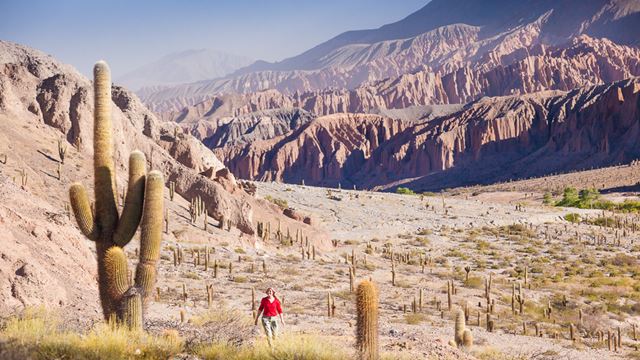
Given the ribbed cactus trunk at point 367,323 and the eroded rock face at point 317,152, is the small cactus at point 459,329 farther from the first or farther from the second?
the eroded rock face at point 317,152

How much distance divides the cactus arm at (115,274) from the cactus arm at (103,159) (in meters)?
0.40

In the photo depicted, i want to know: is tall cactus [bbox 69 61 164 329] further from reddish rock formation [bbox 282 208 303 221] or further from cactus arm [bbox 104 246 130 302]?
reddish rock formation [bbox 282 208 303 221]

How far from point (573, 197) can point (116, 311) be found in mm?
64323

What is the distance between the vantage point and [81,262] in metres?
14.1

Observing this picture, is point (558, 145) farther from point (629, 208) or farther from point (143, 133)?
point (143, 133)

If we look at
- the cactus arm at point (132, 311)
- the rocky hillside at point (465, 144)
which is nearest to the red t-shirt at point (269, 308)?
the cactus arm at point (132, 311)

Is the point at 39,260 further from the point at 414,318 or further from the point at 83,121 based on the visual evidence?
the point at 83,121

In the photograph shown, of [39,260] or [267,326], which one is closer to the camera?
[267,326]

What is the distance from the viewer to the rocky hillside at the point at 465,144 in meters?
117

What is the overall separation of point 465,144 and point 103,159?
425 feet

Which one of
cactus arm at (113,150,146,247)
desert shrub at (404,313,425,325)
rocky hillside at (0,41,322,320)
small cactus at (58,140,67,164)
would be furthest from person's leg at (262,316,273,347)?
small cactus at (58,140,67,164)

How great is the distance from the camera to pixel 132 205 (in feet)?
31.3

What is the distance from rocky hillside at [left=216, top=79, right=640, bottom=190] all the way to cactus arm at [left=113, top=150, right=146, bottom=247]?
358 feet

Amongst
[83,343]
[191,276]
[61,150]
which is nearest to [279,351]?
[83,343]
